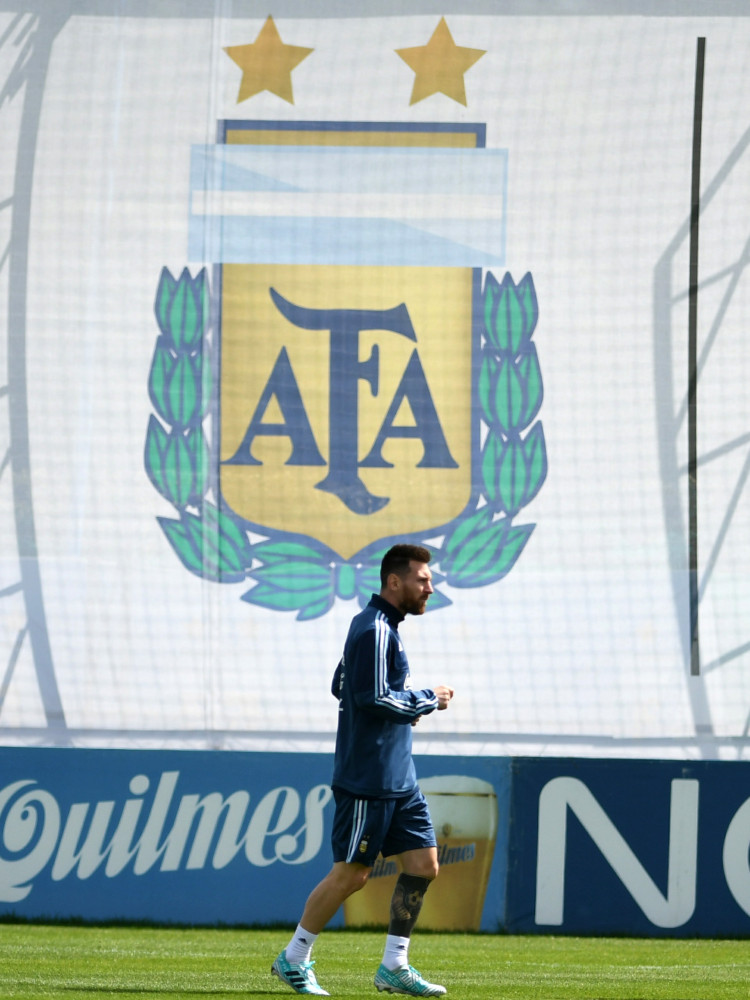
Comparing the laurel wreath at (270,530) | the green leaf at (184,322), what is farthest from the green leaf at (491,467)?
the green leaf at (184,322)

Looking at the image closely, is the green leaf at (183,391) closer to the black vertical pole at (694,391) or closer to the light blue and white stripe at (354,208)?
the light blue and white stripe at (354,208)

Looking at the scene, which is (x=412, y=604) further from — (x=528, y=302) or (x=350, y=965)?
(x=528, y=302)

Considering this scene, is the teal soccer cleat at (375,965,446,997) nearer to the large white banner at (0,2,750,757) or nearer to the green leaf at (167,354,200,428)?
the large white banner at (0,2,750,757)

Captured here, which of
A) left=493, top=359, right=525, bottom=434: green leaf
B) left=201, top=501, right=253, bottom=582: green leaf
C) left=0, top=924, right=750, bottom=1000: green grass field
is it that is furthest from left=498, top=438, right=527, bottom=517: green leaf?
left=0, top=924, right=750, bottom=1000: green grass field

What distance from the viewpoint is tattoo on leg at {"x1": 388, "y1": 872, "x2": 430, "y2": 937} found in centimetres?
496

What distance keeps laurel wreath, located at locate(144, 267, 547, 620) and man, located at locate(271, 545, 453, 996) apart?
407cm

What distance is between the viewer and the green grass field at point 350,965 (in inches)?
198

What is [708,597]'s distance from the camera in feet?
29.5

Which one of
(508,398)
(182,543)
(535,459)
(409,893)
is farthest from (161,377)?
(409,893)

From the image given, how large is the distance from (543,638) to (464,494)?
1040 mm

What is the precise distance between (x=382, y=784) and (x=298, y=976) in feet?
2.27

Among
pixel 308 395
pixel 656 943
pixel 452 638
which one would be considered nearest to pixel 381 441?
pixel 308 395

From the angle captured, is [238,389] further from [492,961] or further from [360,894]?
[492,961]

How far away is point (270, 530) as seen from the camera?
9.16m
